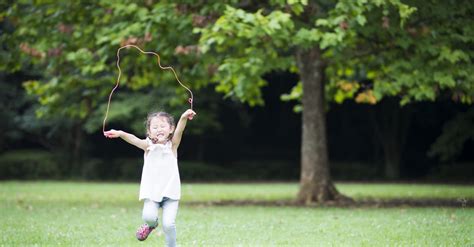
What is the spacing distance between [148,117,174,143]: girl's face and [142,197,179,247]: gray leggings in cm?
65

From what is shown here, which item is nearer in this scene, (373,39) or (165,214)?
(165,214)

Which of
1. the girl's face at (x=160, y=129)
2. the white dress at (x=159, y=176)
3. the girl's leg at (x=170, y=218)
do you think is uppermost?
the girl's face at (x=160, y=129)

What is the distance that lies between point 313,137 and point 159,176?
1129 cm

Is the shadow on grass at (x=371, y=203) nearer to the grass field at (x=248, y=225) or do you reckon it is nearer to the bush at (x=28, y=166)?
the grass field at (x=248, y=225)

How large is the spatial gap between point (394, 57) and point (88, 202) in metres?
8.49

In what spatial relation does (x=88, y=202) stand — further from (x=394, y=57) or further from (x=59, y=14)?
(x=394, y=57)

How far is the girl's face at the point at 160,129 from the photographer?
877 cm

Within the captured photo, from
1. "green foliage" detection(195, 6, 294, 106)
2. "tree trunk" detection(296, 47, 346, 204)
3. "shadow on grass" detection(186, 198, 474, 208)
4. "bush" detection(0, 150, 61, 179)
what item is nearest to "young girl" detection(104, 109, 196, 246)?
"green foliage" detection(195, 6, 294, 106)

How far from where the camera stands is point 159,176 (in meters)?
8.70

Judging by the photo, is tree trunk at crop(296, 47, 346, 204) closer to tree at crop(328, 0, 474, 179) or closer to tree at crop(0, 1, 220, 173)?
tree at crop(328, 0, 474, 179)

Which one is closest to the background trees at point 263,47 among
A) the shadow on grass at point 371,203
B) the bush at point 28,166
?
the shadow on grass at point 371,203

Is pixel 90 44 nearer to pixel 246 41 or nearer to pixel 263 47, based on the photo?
pixel 246 41

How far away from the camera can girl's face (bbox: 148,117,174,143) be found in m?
8.77

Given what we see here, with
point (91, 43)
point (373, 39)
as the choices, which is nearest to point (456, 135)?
point (373, 39)
